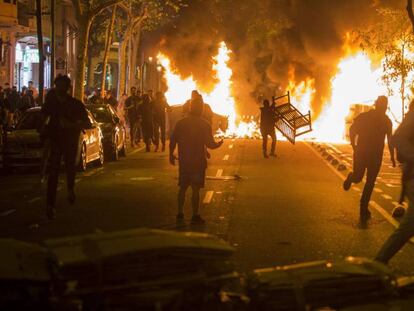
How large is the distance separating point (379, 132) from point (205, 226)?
10.2 ft

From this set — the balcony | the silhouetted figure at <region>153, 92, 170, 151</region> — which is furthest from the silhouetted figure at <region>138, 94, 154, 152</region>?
the balcony

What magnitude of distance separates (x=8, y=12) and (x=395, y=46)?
14849 mm

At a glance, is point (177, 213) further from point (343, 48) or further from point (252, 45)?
point (252, 45)

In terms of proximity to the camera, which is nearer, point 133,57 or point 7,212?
point 7,212

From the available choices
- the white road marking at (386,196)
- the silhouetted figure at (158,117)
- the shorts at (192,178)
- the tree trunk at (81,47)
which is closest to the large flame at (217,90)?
the tree trunk at (81,47)

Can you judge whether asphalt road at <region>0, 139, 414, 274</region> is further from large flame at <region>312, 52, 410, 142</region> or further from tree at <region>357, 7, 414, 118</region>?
large flame at <region>312, 52, 410, 142</region>

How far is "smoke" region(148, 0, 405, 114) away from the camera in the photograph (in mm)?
48469

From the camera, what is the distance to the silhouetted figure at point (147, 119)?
28469 millimetres

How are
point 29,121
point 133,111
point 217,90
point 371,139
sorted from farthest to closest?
point 217,90, point 133,111, point 29,121, point 371,139

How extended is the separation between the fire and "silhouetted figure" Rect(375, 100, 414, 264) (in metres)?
36.3

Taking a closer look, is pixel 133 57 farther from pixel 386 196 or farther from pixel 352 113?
pixel 386 196

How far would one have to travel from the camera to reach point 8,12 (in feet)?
114

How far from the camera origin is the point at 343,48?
148ft

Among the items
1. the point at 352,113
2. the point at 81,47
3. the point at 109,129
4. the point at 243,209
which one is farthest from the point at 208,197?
the point at 352,113
